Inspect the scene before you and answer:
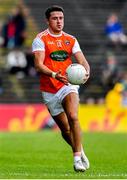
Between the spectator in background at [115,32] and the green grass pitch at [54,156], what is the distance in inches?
307

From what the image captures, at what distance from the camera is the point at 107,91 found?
31016 millimetres

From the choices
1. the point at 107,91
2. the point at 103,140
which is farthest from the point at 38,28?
the point at 103,140

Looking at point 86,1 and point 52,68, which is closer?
point 52,68

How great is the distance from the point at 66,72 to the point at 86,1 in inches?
920

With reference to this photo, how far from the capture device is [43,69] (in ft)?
40.9

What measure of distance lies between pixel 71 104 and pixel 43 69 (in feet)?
2.32

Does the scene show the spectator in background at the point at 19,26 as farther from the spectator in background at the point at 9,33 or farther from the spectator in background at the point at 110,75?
the spectator in background at the point at 110,75

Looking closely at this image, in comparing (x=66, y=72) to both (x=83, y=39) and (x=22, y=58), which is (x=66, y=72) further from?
(x=83, y=39)

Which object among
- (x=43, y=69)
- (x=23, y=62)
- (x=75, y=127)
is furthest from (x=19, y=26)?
(x=75, y=127)

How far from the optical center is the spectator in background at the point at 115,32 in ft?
106

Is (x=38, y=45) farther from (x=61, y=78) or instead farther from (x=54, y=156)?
(x=54, y=156)

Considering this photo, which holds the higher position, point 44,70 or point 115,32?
point 44,70

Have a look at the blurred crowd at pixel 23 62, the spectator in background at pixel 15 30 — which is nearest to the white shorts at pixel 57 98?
the blurred crowd at pixel 23 62

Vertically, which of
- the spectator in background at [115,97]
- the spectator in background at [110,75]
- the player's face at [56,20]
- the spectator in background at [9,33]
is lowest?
the spectator in background at [115,97]
